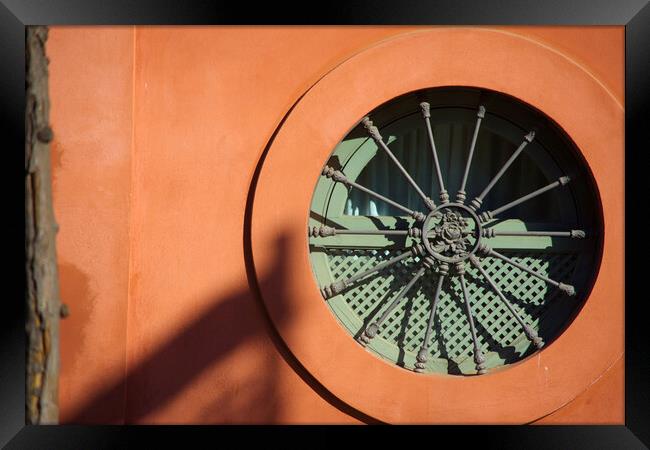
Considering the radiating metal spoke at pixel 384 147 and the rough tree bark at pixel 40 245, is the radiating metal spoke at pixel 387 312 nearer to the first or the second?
the radiating metal spoke at pixel 384 147

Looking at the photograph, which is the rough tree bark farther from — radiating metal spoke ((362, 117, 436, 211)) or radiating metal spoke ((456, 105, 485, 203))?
radiating metal spoke ((456, 105, 485, 203))

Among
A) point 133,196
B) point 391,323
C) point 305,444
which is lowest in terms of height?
point 305,444

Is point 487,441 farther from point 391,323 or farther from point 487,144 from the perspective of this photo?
point 487,144

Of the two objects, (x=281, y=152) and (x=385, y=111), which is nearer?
(x=281, y=152)

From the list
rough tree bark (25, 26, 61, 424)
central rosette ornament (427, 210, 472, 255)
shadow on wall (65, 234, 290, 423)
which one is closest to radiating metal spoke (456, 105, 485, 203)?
central rosette ornament (427, 210, 472, 255)

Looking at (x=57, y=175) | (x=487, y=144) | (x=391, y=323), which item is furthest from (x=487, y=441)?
(x=57, y=175)

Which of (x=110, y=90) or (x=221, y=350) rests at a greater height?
(x=110, y=90)

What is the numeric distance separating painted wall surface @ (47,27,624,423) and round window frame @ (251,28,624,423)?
174 millimetres

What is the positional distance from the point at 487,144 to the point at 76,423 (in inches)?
131

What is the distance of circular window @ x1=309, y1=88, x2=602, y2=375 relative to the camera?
14.5ft

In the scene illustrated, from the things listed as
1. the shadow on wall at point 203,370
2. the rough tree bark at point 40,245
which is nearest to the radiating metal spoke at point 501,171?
the shadow on wall at point 203,370

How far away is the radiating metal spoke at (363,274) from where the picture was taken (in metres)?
4.39

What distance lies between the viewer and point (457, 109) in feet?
15.0

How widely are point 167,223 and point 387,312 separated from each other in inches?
60.8
